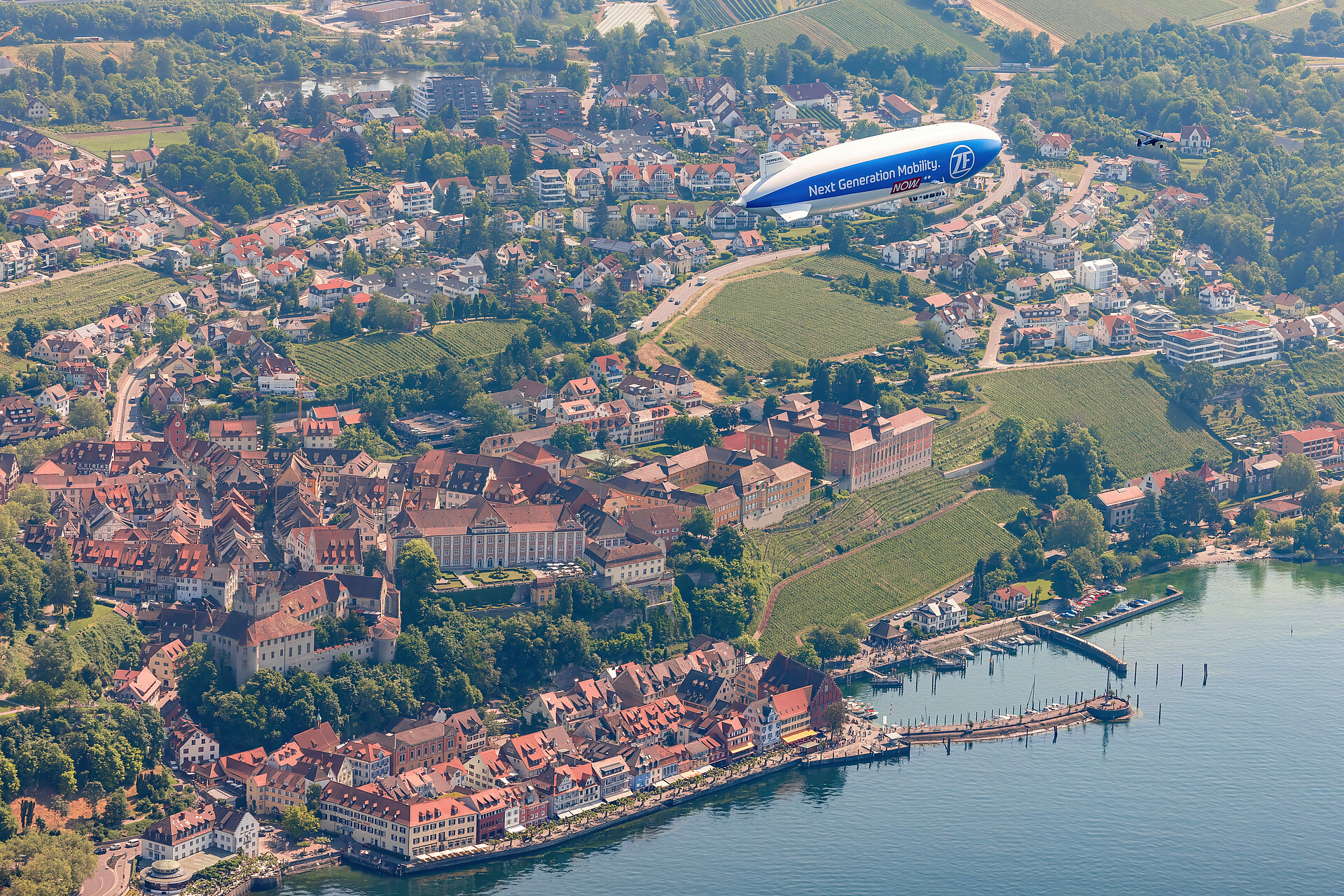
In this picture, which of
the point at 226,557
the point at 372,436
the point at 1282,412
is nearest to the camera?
the point at 226,557

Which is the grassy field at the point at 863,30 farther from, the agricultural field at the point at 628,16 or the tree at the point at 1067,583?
the tree at the point at 1067,583

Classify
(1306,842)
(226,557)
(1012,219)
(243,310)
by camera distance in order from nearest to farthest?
(1306,842)
(226,557)
(243,310)
(1012,219)

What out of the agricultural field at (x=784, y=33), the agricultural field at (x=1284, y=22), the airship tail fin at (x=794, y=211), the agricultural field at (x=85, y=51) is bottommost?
the agricultural field at (x=85, y=51)

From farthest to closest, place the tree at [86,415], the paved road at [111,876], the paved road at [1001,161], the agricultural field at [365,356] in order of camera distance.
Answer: the paved road at [1001,161]
the agricultural field at [365,356]
the tree at [86,415]
the paved road at [111,876]

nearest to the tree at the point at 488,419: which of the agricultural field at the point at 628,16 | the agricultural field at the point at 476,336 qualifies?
the agricultural field at the point at 476,336

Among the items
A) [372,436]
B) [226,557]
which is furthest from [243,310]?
[226,557]

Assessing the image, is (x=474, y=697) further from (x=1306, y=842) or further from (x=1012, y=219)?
(x=1012, y=219)

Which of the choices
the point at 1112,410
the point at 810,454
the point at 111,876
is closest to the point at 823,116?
the point at 1112,410

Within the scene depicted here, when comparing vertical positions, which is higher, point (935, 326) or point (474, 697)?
point (935, 326)
